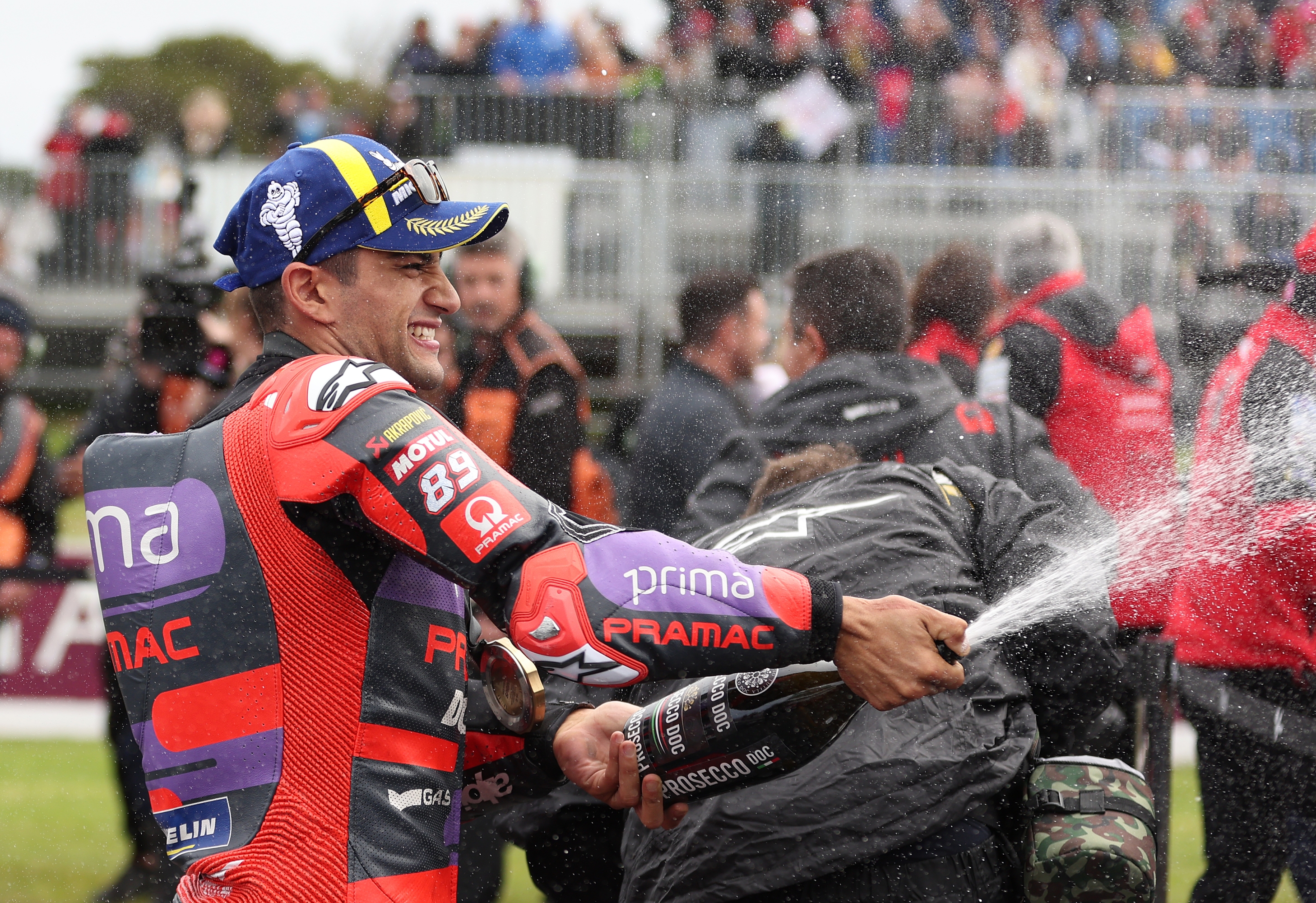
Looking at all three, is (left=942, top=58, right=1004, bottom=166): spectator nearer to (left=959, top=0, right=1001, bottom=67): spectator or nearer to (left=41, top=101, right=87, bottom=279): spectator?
(left=959, top=0, right=1001, bottom=67): spectator

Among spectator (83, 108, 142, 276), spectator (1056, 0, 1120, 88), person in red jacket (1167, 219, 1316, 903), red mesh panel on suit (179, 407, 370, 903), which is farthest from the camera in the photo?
spectator (83, 108, 142, 276)

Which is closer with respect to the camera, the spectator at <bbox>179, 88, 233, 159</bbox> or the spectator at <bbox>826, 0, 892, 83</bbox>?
the spectator at <bbox>826, 0, 892, 83</bbox>

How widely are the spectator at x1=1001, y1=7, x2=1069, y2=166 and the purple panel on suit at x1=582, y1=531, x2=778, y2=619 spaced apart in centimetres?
739

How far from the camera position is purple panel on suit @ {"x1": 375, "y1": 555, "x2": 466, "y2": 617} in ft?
6.66

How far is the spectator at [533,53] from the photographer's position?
35.0 ft

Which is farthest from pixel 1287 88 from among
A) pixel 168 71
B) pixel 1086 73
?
pixel 168 71

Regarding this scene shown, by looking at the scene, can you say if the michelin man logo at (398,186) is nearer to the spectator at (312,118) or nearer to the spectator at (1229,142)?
the spectator at (1229,142)

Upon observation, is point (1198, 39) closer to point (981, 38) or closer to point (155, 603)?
point (981, 38)

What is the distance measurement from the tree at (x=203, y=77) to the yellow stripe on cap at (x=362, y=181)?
22638 millimetres

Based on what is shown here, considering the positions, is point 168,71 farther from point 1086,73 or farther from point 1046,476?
point 1046,476

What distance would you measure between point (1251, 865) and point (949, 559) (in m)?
1.95

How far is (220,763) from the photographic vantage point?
79.5 inches

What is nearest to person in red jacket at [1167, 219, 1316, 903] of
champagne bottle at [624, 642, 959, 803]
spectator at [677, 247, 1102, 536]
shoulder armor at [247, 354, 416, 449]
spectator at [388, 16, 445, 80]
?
spectator at [677, 247, 1102, 536]

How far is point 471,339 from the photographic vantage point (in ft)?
17.9
